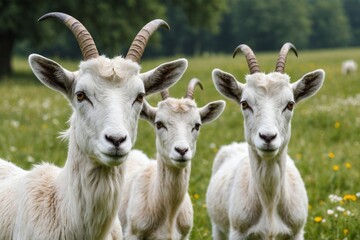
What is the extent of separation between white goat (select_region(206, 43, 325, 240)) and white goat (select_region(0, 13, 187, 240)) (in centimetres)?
131

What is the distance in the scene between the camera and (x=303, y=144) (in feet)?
40.7

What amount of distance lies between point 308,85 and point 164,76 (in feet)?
6.58

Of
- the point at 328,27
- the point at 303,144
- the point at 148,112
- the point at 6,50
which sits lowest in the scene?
the point at 148,112

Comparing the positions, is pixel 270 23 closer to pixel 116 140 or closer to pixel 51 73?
pixel 51 73

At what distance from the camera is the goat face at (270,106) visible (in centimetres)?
574

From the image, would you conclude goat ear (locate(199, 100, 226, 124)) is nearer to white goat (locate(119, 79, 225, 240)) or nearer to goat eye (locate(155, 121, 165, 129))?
white goat (locate(119, 79, 225, 240))

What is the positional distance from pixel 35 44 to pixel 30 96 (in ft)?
41.0

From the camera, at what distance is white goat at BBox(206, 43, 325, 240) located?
5996 mm

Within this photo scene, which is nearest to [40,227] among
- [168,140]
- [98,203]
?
[98,203]

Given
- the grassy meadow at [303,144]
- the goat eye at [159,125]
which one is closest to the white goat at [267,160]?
the goat eye at [159,125]

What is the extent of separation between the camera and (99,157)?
15.0 feet

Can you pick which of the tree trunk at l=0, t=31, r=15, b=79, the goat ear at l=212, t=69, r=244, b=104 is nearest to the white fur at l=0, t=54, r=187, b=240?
the goat ear at l=212, t=69, r=244, b=104

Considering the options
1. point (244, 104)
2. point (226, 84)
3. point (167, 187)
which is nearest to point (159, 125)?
point (167, 187)

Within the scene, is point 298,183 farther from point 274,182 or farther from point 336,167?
point 336,167
